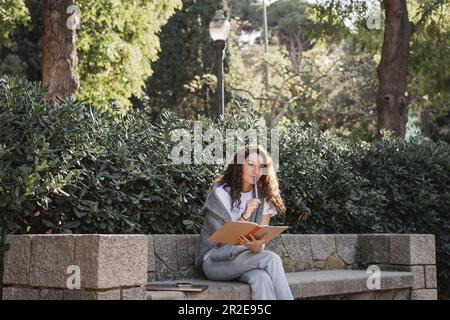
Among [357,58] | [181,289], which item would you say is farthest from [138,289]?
[357,58]

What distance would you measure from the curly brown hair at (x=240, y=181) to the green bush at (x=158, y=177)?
586 mm

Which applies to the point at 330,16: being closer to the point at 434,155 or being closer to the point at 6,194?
Result: the point at 434,155

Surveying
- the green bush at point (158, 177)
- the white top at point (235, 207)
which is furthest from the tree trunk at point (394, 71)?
the white top at point (235, 207)

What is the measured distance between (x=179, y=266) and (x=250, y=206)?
2.53 ft

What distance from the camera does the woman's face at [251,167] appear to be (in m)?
5.96

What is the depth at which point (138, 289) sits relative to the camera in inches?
175

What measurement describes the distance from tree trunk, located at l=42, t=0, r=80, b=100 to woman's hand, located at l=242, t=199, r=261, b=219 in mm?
5354

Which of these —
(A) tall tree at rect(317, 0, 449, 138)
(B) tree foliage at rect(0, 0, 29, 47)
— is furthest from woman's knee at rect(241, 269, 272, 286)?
(B) tree foliage at rect(0, 0, 29, 47)

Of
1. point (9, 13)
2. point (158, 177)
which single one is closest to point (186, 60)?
point (9, 13)

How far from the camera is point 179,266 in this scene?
19.3 ft

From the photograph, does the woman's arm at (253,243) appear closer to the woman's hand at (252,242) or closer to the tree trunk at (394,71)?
the woman's hand at (252,242)

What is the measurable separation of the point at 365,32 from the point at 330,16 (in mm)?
1400

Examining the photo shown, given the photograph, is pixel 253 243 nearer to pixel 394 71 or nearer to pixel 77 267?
pixel 77 267

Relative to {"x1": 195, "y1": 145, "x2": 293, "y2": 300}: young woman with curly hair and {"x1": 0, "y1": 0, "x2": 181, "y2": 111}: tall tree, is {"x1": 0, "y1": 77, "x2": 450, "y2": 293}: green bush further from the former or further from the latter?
{"x1": 0, "y1": 0, "x2": 181, "y2": 111}: tall tree
